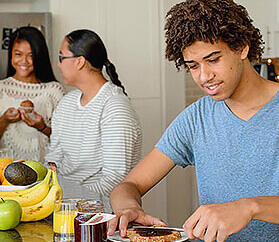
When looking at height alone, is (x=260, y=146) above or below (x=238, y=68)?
below

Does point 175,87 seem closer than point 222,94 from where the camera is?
No

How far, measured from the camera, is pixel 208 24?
1.54 m

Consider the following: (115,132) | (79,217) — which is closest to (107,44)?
(115,132)

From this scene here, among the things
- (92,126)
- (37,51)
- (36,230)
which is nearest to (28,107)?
(37,51)

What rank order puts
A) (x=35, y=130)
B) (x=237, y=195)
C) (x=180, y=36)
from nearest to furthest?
1. (x=180, y=36)
2. (x=237, y=195)
3. (x=35, y=130)

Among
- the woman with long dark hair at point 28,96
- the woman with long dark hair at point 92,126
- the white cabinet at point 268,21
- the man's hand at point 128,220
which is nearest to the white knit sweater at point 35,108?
the woman with long dark hair at point 28,96

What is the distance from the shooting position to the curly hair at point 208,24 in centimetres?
154

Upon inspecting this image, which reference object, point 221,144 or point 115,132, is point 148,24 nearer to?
point 115,132

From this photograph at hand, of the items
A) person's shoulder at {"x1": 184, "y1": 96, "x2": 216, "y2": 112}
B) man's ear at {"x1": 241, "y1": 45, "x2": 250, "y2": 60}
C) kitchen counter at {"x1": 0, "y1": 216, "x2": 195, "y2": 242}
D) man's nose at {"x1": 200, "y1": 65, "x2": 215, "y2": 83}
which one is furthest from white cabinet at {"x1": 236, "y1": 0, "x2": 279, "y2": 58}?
kitchen counter at {"x1": 0, "y1": 216, "x2": 195, "y2": 242}

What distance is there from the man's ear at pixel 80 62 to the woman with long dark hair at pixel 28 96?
2.45ft

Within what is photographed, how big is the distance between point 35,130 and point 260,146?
7.25 ft

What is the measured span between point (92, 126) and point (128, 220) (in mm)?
1273

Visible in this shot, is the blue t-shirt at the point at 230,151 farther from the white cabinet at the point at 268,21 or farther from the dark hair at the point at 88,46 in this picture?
the white cabinet at the point at 268,21

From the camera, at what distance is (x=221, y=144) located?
5.78ft
